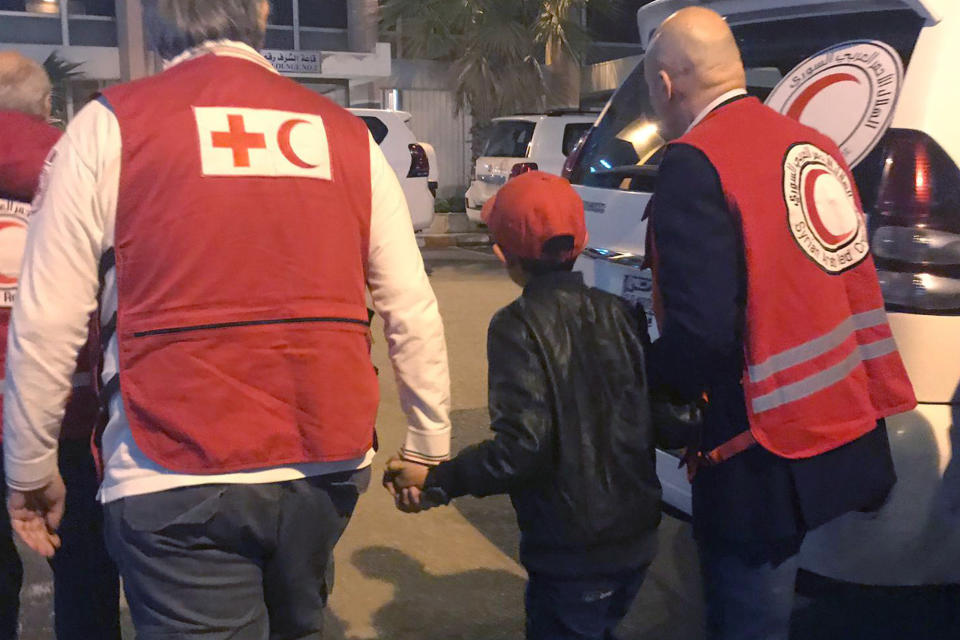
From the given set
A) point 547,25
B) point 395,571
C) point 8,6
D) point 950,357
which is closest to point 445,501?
point 950,357

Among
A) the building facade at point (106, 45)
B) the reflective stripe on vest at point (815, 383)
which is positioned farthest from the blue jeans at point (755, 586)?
the building facade at point (106, 45)

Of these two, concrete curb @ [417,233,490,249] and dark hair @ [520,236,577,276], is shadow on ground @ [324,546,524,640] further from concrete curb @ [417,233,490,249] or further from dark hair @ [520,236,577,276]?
concrete curb @ [417,233,490,249]

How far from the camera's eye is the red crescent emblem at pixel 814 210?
6.92 ft

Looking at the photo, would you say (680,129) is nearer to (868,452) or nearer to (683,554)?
(868,452)

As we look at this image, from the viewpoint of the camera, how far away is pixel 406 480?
2168mm

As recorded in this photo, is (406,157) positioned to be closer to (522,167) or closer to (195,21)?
(522,167)

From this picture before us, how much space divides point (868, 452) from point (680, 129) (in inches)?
32.7

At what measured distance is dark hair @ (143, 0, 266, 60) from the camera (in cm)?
181

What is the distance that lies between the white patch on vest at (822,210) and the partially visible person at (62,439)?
61.8 inches

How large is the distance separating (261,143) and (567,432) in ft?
2.94

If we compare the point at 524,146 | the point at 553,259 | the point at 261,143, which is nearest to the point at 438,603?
the point at 553,259

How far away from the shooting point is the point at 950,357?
8.41 ft

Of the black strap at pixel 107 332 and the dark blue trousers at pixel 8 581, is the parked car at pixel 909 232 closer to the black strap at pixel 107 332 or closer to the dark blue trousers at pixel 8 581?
the black strap at pixel 107 332

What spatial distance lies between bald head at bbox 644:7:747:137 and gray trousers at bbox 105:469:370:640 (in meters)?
1.13
